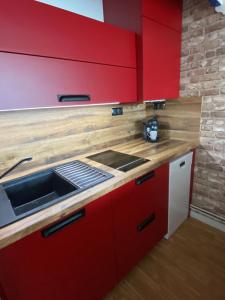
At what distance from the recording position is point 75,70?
3.35 ft

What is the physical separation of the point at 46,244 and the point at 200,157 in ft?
5.15

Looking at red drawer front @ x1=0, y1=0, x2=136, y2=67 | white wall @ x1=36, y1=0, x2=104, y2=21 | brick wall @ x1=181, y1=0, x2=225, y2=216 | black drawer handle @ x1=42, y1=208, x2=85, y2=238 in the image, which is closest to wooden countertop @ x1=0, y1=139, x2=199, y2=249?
black drawer handle @ x1=42, y1=208, x2=85, y2=238

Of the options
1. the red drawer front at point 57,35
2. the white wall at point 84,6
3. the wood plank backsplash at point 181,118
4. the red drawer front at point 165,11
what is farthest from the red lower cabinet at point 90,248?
the white wall at point 84,6

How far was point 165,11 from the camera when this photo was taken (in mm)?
1344

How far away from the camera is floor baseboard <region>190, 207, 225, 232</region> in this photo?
1.73 metres

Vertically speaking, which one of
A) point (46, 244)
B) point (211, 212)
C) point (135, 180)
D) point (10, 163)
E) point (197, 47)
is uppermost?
point (197, 47)

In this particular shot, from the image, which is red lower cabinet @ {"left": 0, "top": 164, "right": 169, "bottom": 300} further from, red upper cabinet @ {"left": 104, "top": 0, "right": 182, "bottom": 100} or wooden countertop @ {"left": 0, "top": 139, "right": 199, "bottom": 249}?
red upper cabinet @ {"left": 104, "top": 0, "right": 182, "bottom": 100}

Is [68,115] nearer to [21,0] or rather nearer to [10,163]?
[10,163]

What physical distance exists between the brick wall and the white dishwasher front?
0.18 metres

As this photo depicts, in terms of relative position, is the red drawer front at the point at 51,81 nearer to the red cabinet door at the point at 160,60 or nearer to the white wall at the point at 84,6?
the red cabinet door at the point at 160,60

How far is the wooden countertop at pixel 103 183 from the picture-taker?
69 cm

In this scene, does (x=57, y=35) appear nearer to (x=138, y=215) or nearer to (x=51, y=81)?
(x=51, y=81)

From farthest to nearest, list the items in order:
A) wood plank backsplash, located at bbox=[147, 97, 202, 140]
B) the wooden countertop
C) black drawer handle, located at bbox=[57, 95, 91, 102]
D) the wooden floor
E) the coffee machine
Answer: the coffee machine, wood plank backsplash, located at bbox=[147, 97, 202, 140], the wooden floor, black drawer handle, located at bbox=[57, 95, 91, 102], the wooden countertop

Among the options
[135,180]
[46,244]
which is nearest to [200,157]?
[135,180]
